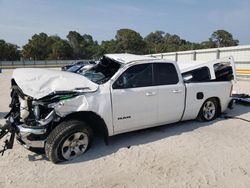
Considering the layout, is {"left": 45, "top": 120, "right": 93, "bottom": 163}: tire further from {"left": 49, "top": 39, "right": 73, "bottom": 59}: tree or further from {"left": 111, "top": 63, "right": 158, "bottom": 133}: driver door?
{"left": 49, "top": 39, "right": 73, "bottom": 59}: tree

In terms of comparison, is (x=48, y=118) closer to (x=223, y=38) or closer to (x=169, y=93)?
(x=169, y=93)

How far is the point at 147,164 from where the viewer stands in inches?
171

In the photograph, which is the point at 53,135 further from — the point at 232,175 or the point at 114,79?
the point at 232,175

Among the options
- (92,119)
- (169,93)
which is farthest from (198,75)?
(92,119)

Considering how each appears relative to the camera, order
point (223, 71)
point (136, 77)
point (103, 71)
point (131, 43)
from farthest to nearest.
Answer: point (131, 43)
point (223, 71)
point (103, 71)
point (136, 77)

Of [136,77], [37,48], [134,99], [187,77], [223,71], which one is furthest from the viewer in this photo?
[37,48]

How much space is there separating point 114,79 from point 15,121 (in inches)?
74.9

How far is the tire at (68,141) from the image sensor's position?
4.18m

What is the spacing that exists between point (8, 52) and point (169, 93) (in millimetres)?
62228

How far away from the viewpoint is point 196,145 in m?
5.16

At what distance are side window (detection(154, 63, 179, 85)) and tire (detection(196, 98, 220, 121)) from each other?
1393mm

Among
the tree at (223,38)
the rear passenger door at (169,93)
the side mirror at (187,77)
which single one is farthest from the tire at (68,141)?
the tree at (223,38)

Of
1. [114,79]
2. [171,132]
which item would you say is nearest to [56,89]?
[114,79]

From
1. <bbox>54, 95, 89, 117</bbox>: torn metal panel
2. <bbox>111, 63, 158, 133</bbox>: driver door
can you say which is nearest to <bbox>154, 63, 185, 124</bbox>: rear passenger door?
<bbox>111, 63, 158, 133</bbox>: driver door
